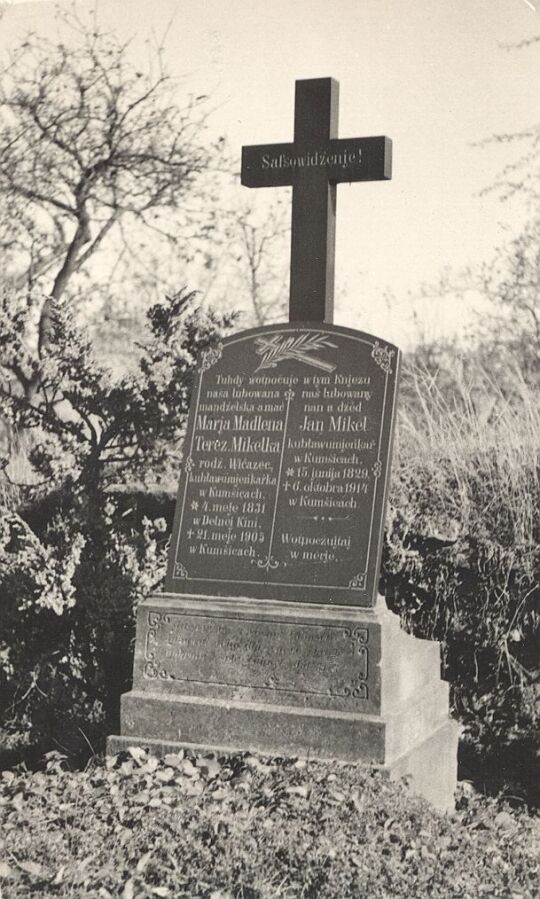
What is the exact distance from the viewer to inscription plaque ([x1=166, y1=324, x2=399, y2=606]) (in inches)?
225

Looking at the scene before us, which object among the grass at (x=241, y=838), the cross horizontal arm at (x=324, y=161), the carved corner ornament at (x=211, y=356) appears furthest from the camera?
the cross horizontal arm at (x=324, y=161)

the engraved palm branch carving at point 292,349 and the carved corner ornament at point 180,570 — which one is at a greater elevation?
the engraved palm branch carving at point 292,349

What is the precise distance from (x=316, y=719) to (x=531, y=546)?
100 inches

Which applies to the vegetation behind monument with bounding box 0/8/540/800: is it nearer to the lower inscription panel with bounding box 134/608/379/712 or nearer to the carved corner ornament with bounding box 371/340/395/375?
the lower inscription panel with bounding box 134/608/379/712

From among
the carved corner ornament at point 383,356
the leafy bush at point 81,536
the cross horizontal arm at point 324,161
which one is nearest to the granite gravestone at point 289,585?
the carved corner ornament at point 383,356

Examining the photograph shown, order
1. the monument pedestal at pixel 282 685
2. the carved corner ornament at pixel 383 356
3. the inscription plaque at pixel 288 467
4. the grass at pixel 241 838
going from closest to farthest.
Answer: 1. the grass at pixel 241 838
2. the monument pedestal at pixel 282 685
3. the inscription plaque at pixel 288 467
4. the carved corner ornament at pixel 383 356

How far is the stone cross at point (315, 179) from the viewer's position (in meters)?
6.60

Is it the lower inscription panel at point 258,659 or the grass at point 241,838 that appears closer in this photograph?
the grass at point 241,838

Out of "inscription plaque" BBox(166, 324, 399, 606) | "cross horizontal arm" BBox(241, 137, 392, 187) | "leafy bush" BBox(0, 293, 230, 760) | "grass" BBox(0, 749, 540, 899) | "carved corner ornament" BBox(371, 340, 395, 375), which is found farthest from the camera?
"leafy bush" BBox(0, 293, 230, 760)

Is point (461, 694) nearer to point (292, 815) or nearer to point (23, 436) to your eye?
point (292, 815)

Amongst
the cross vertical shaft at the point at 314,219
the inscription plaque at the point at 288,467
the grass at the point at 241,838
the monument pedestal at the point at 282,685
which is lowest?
the grass at the point at 241,838

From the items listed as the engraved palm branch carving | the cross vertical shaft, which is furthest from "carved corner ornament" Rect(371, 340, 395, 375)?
the cross vertical shaft

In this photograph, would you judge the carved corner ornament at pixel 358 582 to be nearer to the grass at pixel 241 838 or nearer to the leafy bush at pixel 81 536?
the grass at pixel 241 838

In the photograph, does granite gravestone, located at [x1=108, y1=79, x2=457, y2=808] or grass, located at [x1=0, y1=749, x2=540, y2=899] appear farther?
granite gravestone, located at [x1=108, y1=79, x2=457, y2=808]
